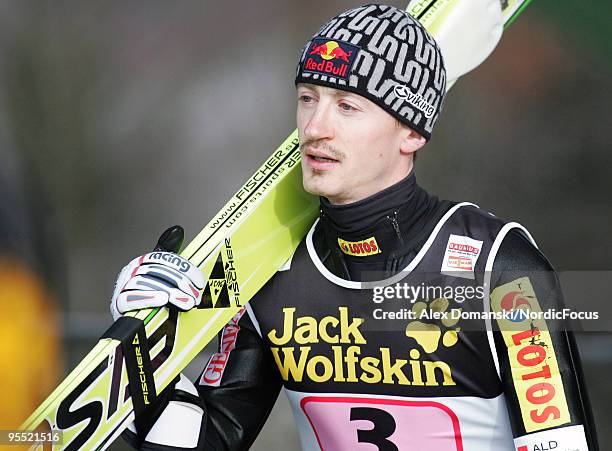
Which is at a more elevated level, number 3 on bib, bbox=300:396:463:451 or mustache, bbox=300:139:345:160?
mustache, bbox=300:139:345:160

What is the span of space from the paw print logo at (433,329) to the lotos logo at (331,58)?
512mm

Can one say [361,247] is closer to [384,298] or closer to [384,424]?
[384,298]

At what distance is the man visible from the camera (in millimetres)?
2031

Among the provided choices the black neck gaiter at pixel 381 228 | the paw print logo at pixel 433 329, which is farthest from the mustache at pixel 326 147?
the paw print logo at pixel 433 329

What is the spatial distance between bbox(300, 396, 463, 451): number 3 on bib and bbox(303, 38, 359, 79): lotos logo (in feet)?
2.29

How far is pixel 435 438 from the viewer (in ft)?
6.86

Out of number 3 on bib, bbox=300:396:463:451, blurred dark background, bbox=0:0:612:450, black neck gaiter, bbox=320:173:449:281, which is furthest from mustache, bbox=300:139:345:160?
blurred dark background, bbox=0:0:612:450

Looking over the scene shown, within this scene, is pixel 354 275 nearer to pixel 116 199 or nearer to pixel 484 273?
pixel 484 273

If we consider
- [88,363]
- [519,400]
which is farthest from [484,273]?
[88,363]

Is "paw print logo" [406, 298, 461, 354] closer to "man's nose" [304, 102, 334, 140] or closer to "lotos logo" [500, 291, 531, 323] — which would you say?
"lotos logo" [500, 291, 531, 323]

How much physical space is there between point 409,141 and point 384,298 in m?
0.35

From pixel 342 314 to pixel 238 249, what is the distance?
0.95ft

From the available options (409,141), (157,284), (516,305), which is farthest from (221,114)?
(516,305)

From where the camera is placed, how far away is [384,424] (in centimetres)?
213
